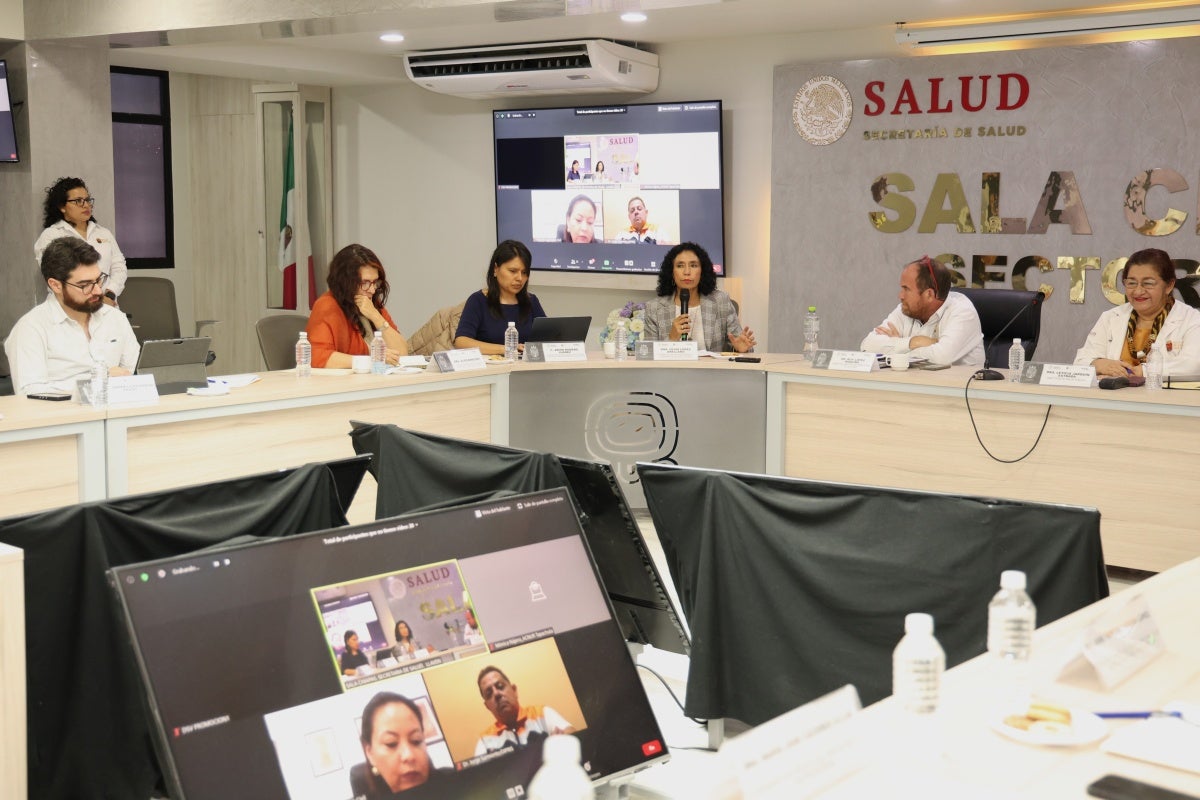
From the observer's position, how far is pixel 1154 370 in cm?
456

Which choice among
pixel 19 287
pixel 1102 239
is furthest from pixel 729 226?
pixel 19 287

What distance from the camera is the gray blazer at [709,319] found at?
19.8ft

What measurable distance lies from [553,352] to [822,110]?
2.85 metres

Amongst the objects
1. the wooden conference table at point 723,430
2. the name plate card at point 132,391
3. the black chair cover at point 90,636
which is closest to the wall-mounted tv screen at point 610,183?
the wooden conference table at point 723,430

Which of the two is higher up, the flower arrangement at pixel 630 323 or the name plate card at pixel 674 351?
the flower arrangement at pixel 630 323

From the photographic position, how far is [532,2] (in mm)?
5391

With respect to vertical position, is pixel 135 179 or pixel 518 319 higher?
pixel 135 179

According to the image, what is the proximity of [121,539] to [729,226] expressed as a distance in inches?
233

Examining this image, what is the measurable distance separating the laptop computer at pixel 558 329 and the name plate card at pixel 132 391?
73.8 inches

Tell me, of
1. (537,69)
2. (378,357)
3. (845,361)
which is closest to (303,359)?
(378,357)

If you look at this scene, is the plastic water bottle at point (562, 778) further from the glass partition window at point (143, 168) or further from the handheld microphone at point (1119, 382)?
the glass partition window at point (143, 168)

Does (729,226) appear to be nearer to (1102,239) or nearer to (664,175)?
(664,175)

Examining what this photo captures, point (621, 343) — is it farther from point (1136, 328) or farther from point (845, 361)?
point (1136, 328)

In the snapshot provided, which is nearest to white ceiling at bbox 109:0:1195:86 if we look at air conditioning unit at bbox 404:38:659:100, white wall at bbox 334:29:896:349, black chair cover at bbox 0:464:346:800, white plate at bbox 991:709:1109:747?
air conditioning unit at bbox 404:38:659:100
